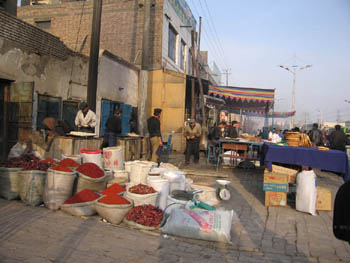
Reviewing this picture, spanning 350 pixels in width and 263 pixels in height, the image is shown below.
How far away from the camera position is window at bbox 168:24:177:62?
18500mm

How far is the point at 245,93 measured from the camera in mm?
13422

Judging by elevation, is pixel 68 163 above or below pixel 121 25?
below

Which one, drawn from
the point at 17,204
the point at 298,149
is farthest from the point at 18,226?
the point at 298,149

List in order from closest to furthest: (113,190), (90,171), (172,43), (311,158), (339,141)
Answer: (113,190)
(90,171)
(311,158)
(339,141)
(172,43)

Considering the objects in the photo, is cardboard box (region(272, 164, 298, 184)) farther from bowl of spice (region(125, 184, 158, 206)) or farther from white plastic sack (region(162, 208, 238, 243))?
bowl of spice (region(125, 184, 158, 206))

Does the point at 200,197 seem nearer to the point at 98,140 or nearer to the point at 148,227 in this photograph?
the point at 148,227

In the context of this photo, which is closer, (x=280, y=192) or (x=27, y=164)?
(x=27, y=164)

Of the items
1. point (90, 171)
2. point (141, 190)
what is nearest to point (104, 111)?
point (90, 171)

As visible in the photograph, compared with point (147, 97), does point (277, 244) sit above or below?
below

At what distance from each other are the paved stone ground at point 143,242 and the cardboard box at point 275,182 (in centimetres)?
75

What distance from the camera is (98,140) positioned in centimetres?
778

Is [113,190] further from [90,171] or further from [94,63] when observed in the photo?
[94,63]

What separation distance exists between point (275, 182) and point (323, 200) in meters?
1.01

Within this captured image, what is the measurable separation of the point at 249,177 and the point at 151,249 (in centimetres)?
606
